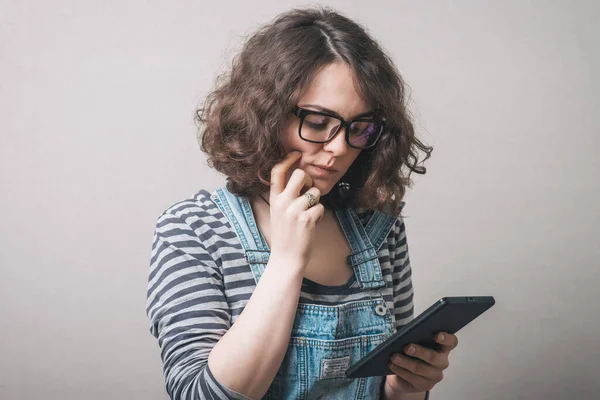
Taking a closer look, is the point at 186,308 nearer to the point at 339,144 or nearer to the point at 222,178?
the point at 339,144

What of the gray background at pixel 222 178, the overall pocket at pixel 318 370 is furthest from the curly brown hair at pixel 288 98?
the gray background at pixel 222 178

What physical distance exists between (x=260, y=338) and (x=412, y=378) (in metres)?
0.37

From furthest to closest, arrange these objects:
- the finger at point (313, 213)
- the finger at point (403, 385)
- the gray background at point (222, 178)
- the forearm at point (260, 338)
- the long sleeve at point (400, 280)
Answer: the gray background at point (222, 178), the long sleeve at point (400, 280), the finger at point (403, 385), the finger at point (313, 213), the forearm at point (260, 338)

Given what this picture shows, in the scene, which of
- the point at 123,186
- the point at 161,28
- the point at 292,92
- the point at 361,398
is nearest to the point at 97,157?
the point at 123,186

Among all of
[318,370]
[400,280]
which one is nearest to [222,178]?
[400,280]

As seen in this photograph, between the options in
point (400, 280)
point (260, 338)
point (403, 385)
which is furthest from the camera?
point (400, 280)

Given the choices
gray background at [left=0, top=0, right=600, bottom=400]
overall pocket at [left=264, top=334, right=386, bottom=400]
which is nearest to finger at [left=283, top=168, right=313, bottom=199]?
overall pocket at [left=264, top=334, right=386, bottom=400]

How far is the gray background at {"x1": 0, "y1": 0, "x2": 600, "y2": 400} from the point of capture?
2.26 meters

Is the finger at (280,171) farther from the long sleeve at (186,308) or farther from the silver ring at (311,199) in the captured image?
the long sleeve at (186,308)

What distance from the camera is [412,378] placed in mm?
1310

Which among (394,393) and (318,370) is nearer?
(318,370)

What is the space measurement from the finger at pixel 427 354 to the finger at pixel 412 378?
39 mm

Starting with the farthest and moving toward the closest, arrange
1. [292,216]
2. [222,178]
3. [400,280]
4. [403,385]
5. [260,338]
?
[222,178] < [400,280] < [403,385] < [292,216] < [260,338]

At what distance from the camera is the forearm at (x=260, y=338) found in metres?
1.09
